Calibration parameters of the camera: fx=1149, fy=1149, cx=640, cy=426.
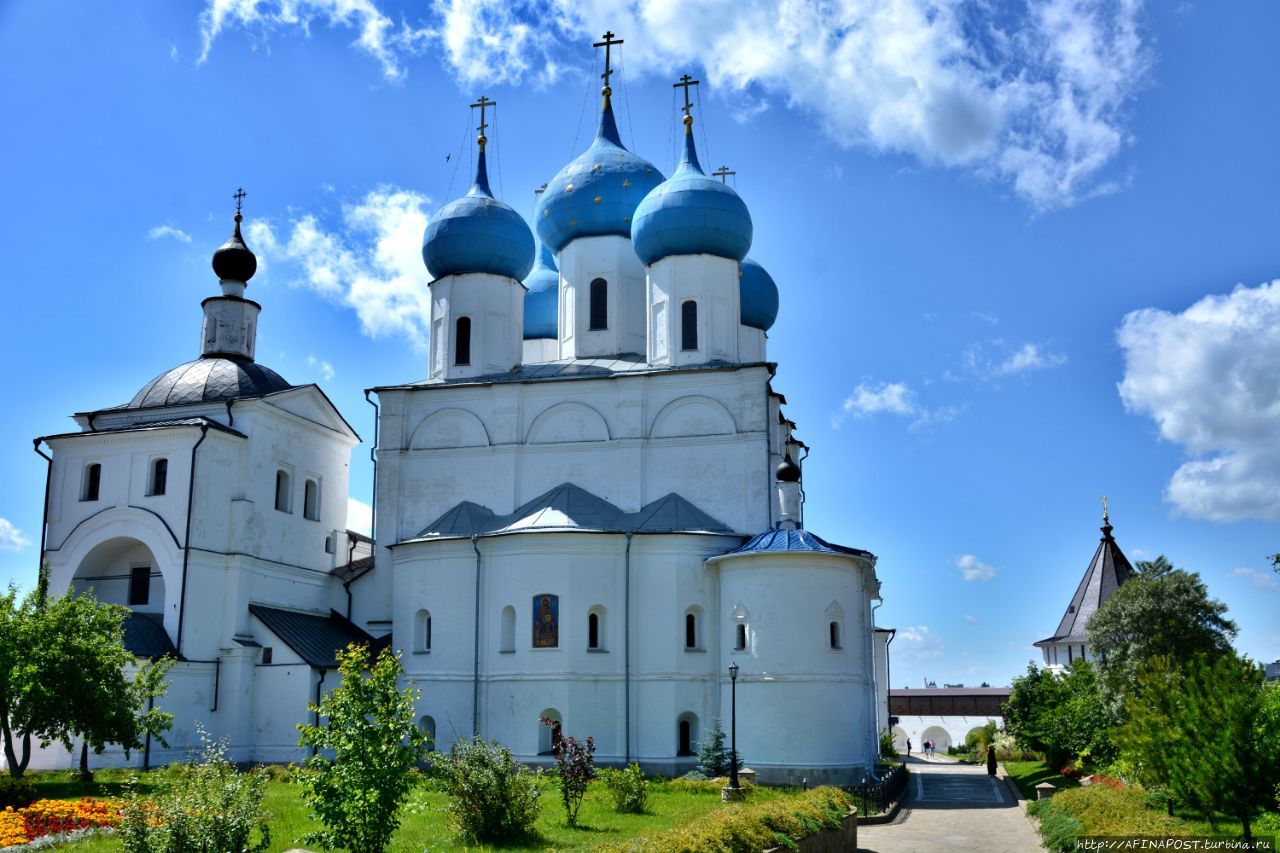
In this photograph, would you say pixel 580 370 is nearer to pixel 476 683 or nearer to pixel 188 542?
pixel 476 683

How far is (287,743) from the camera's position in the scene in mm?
23406

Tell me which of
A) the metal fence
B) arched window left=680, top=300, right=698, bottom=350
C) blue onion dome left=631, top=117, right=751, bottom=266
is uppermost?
blue onion dome left=631, top=117, right=751, bottom=266

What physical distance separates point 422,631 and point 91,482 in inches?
305

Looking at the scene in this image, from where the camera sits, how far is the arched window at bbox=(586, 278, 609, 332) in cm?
2836

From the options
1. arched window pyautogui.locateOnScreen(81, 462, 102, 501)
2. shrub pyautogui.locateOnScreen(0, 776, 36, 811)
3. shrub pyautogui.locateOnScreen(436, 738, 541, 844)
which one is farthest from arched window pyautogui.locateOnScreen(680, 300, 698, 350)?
shrub pyautogui.locateOnScreen(0, 776, 36, 811)

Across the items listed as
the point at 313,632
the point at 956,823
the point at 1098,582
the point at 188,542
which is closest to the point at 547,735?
the point at 313,632

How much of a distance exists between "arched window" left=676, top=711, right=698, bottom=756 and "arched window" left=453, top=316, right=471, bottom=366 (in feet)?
32.7

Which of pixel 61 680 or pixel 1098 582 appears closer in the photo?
pixel 61 680

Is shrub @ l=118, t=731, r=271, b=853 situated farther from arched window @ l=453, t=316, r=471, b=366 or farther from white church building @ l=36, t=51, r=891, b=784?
arched window @ l=453, t=316, r=471, b=366

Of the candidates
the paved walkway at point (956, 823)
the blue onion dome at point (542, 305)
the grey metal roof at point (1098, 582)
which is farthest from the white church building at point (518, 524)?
the grey metal roof at point (1098, 582)

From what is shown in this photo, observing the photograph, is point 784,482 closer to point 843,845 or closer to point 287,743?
point 843,845

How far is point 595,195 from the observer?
2872cm

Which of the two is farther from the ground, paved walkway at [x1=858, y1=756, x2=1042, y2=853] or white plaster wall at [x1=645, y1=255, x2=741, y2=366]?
white plaster wall at [x1=645, y1=255, x2=741, y2=366]

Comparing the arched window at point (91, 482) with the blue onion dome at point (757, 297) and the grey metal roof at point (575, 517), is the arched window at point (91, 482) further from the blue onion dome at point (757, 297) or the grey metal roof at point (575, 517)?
the blue onion dome at point (757, 297)
